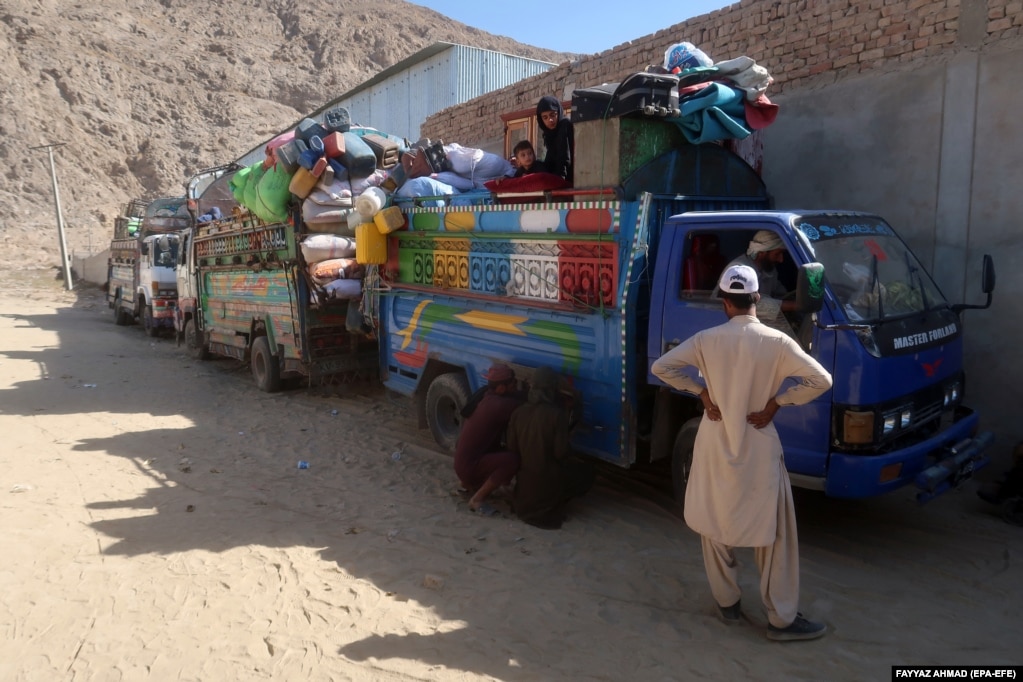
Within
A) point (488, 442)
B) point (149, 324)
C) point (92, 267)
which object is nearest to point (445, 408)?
point (488, 442)

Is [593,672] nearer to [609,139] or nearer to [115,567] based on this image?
[115,567]

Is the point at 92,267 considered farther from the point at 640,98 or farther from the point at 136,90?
the point at 640,98

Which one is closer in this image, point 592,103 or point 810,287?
point 810,287

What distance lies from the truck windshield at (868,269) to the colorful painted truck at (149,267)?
13.6 meters

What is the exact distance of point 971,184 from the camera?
5984 millimetres

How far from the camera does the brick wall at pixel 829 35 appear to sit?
5.94 metres

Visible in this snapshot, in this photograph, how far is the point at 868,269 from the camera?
442 cm

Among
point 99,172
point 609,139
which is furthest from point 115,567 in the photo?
point 99,172

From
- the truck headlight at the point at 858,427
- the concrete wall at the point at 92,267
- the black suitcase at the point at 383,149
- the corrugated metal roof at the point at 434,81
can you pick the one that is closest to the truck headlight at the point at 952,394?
the truck headlight at the point at 858,427

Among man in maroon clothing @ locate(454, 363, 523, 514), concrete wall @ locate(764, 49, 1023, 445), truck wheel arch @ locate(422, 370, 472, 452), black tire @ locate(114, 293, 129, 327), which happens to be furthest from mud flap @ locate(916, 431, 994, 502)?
A: black tire @ locate(114, 293, 129, 327)

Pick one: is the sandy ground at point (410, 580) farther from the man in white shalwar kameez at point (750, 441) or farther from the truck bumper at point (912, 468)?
the truck bumper at point (912, 468)

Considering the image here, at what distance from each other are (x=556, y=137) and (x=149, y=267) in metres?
12.5

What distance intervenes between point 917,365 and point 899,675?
177 centimetres

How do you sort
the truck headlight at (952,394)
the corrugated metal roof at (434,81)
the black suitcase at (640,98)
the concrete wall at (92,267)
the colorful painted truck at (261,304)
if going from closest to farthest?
1. the truck headlight at (952,394)
2. the black suitcase at (640,98)
3. the colorful painted truck at (261,304)
4. the corrugated metal roof at (434,81)
5. the concrete wall at (92,267)
